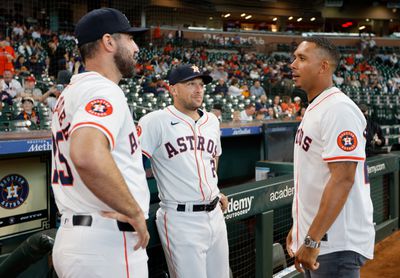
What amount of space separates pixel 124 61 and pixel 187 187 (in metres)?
0.98

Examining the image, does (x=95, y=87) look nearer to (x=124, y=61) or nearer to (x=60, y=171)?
(x=124, y=61)

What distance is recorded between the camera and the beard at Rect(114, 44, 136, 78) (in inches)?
64.7

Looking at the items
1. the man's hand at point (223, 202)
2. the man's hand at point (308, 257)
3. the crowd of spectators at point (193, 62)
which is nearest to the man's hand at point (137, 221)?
the man's hand at point (308, 257)

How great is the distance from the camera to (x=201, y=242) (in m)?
2.34

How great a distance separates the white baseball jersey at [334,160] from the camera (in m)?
1.78

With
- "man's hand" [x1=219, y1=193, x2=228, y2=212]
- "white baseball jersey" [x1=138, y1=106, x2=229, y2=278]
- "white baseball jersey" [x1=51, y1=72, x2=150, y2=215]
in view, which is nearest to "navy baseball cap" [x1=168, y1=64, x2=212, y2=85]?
"white baseball jersey" [x1=138, y1=106, x2=229, y2=278]

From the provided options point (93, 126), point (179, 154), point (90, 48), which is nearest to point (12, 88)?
point (179, 154)

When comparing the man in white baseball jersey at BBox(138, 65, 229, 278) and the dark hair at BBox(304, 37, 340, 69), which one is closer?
the dark hair at BBox(304, 37, 340, 69)

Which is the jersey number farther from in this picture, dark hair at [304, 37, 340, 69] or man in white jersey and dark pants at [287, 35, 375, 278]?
dark hair at [304, 37, 340, 69]

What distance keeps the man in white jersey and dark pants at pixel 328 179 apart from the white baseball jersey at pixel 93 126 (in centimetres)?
74

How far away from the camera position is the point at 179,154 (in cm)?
247

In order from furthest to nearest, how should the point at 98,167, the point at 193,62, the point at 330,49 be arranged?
the point at 193,62 < the point at 330,49 < the point at 98,167

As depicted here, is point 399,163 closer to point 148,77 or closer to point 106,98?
point 106,98

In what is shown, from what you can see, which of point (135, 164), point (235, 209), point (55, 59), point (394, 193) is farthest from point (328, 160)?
point (55, 59)
